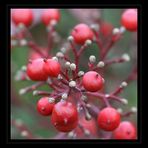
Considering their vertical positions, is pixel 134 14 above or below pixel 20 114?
above

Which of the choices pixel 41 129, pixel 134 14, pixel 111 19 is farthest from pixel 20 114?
pixel 134 14

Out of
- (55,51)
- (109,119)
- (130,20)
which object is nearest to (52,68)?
(109,119)

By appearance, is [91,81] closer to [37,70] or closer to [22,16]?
[37,70]

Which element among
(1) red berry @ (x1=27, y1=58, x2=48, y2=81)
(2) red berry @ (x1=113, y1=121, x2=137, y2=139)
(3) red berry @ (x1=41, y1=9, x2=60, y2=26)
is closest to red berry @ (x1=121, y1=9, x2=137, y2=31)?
(3) red berry @ (x1=41, y1=9, x2=60, y2=26)

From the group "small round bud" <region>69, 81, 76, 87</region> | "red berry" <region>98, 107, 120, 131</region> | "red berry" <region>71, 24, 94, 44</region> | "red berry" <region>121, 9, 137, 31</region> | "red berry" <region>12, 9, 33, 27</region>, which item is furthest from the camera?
"red berry" <region>12, 9, 33, 27</region>

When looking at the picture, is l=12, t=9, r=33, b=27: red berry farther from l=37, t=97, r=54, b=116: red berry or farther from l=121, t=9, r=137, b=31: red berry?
l=37, t=97, r=54, b=116: red berry
